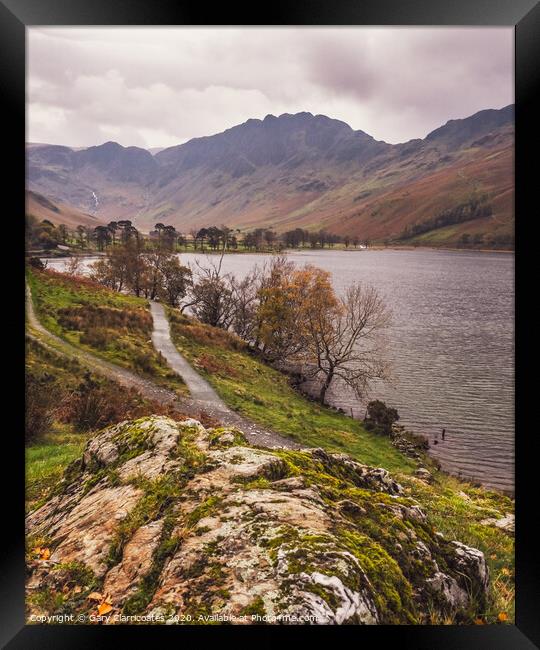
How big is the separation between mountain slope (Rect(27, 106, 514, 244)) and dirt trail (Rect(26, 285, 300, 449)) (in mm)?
2589

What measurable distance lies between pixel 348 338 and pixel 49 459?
18.8 ft

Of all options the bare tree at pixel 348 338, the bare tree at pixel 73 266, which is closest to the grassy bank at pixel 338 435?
the bare tree at pixel 348 338

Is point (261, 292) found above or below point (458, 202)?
below

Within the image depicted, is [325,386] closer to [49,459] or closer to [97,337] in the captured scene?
[97,337]

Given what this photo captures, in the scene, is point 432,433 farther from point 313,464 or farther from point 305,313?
point 313,464

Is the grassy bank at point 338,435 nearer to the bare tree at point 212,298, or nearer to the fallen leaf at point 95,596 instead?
the bare tree at point 212,298

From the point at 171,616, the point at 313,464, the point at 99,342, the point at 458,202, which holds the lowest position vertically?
the point at 171,616

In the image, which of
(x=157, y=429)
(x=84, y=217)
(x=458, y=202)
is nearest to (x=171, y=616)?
(x=157, y=429)

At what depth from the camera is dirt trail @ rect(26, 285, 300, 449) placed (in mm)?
6492

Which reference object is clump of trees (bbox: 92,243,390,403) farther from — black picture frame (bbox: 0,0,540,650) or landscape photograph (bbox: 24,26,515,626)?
black picture frame (bbox: 0,0,540,650)

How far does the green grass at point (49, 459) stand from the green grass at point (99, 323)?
2067mm
